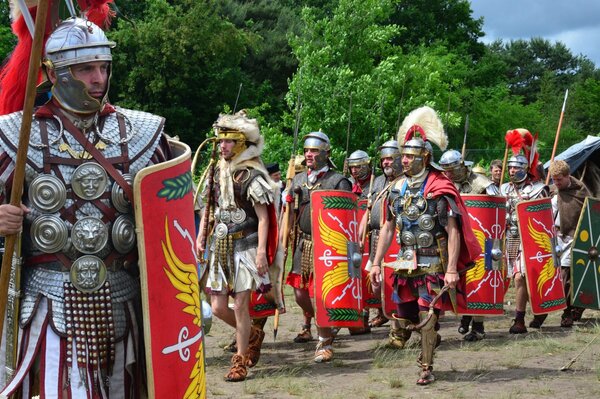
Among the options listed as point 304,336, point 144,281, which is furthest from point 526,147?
point 144,281

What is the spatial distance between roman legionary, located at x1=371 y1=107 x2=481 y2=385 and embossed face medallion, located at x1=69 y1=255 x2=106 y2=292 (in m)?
3.92

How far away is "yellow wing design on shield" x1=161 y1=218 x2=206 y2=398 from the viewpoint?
4051mm

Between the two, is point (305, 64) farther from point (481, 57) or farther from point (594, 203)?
point (481, 57)

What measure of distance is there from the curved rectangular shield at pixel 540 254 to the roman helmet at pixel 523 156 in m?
0.45

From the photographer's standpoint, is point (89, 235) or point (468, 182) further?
point (468, 182)

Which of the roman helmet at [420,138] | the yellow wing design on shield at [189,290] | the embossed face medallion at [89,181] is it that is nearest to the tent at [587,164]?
the roman helmet at [420,138]

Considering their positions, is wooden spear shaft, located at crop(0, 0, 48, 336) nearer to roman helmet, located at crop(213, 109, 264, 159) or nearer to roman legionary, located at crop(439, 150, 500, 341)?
roman helmet, located at crop(213, 109, 264, 159)

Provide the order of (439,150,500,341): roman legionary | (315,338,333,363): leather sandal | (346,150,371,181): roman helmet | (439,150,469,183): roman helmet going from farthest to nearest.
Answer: (346,150,371,181): roman helmet, (439,150,469,183): roman helmet, (439,150,500,341): roman legionary, (315,338,333,363): leather sandal

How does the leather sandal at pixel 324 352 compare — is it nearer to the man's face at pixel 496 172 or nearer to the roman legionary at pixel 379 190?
the roman legionary at pixel 379 190

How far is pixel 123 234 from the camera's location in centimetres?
400

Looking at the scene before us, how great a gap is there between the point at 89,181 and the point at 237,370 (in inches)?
155

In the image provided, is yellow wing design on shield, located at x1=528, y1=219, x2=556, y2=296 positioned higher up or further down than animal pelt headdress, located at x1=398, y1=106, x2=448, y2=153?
further down

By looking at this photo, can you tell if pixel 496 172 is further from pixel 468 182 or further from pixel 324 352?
pixel 324 352

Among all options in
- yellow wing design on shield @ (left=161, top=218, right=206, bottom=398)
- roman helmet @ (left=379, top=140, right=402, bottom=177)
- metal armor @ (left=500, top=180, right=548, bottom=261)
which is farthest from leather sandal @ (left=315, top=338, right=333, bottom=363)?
yellow wing design on shield @ (left=161, top=218, right=206, bottom=398)
